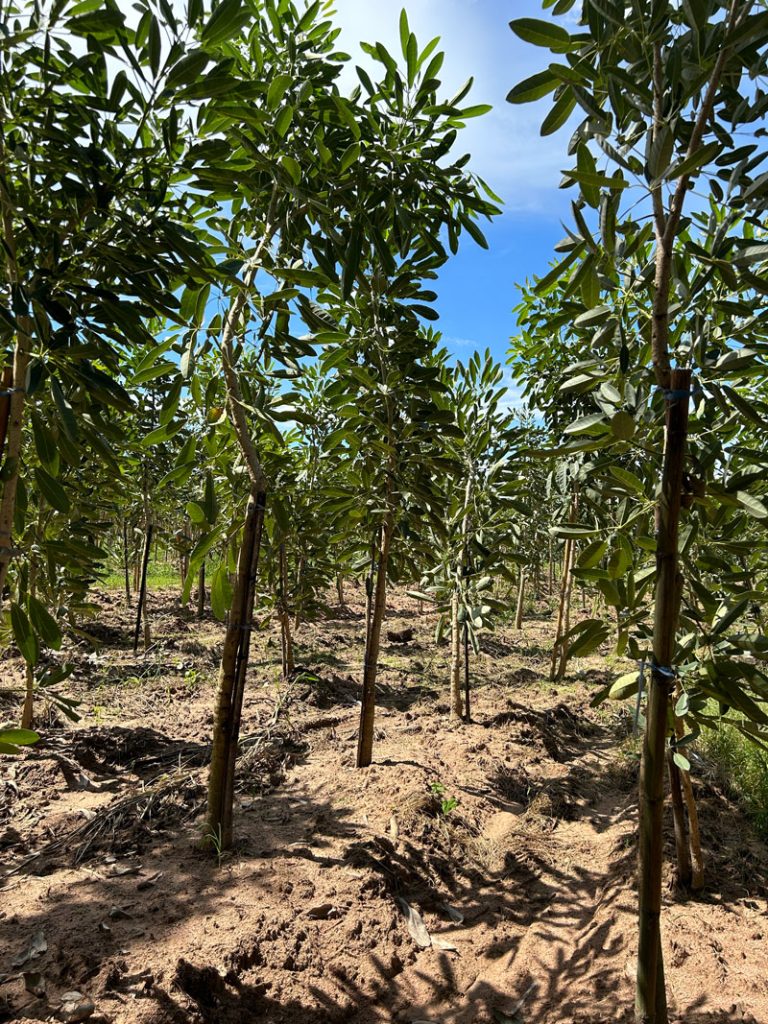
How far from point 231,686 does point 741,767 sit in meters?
3.89

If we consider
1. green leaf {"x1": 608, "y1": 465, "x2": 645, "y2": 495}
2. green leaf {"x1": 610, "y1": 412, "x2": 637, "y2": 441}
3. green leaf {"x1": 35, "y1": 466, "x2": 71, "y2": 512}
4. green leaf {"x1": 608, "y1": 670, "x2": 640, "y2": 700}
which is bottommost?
green leaf {"x1": 608, "y1": 670, "x2": 640, "y2": 700}

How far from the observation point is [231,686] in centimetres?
313

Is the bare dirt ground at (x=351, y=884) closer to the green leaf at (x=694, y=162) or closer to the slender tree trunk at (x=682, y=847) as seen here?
the slender tree trunk at (x=682, y=847)

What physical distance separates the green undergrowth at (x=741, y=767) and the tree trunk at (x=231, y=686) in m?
2.84

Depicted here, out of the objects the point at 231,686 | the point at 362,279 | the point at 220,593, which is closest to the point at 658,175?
the point at 362,279

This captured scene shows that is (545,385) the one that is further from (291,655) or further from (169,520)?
(169,520)

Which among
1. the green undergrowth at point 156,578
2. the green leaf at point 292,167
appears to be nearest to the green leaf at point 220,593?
the green leaf at point 292,167

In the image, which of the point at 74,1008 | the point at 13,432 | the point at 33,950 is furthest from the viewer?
the point at 33,950

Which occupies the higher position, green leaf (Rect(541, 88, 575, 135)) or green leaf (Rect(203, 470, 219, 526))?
green leaf (Rect(541, 88, 575, 135))

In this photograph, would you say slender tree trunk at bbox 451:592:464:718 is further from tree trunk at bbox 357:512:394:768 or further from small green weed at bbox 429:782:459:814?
small green weed at bbox 429:782:459:814

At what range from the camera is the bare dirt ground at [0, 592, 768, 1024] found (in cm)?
244

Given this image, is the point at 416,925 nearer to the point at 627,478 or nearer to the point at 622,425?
the point at 627,478

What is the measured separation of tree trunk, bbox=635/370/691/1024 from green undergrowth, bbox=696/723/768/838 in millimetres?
2459

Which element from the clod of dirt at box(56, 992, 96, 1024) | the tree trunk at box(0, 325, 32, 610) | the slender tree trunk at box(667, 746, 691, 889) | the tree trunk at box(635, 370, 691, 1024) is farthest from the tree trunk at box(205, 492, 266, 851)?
the slender tree trunk at box(667, 746, 691, 889)
